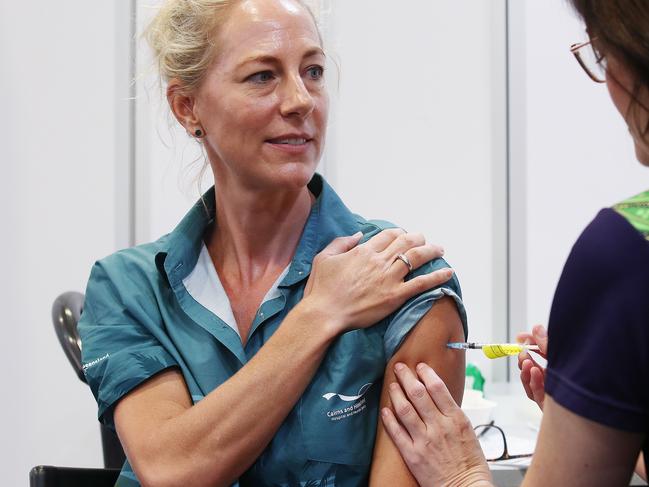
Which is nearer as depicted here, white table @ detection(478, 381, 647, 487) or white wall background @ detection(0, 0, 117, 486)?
white table @ detection(478, 381, 647, 487)

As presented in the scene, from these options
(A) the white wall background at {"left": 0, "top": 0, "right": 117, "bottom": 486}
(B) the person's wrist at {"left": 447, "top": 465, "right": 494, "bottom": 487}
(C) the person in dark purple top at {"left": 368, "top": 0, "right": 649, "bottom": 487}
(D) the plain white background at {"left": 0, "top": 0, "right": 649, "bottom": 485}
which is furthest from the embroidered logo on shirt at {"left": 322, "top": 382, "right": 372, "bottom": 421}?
(A) the white wall background at {"left": 0, "top": 0, "right": 117, "bottom": 486}

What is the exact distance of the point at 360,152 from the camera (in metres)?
3.05

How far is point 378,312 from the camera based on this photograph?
1.41 m

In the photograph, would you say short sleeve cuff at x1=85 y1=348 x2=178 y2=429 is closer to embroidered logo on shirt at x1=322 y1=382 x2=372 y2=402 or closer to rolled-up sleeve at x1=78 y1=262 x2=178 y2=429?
rolled-up sleeve at x1=78 y1=262 x2=178 y2=429

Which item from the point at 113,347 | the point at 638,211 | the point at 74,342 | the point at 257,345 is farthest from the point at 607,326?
the point at 74,342

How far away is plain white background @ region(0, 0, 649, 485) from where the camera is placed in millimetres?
3002

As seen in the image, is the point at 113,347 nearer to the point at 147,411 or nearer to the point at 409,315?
the point at 147,411

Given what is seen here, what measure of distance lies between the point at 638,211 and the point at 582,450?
9.8 inches

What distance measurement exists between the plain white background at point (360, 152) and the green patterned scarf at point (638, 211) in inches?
87.5

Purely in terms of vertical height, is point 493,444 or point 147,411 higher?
point 147,411

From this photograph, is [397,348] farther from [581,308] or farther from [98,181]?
[98,181]

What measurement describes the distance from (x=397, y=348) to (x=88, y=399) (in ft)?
6.29

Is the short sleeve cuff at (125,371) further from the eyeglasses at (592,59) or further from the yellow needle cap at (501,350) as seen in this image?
the eyeglasses at (592,59)

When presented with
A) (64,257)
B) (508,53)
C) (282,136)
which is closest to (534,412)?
(508,53)
